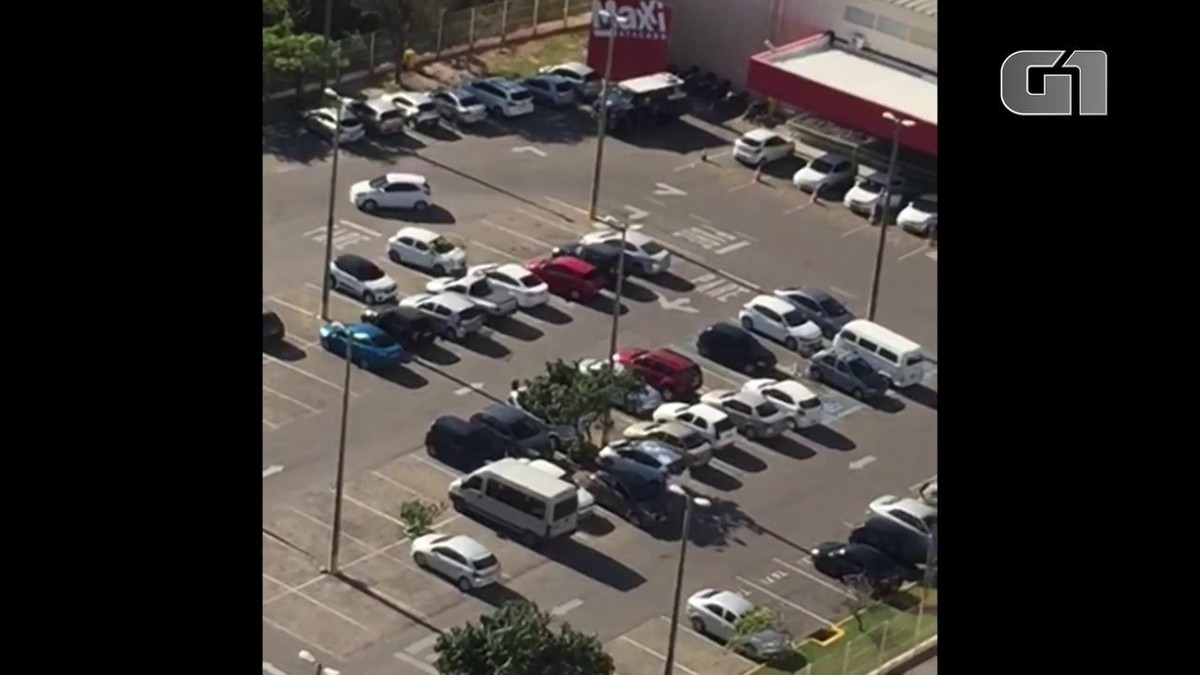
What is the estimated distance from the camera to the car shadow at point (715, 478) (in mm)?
26408

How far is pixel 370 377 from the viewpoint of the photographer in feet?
92.5

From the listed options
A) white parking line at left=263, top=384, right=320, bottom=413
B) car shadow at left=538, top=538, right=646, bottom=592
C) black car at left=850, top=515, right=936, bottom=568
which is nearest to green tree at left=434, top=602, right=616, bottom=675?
car shadow at left=538, top=538, right=646, bottom=592

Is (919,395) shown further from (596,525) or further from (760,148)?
(760,148)

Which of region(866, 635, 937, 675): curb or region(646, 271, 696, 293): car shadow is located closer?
region(866, 635, 937, 675): curb

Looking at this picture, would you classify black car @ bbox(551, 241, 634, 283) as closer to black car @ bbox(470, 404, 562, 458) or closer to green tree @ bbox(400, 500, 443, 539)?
black car @ bbox(470, 404, 562, 458)

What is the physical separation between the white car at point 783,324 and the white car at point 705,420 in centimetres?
302

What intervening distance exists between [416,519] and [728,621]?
3.48 meters

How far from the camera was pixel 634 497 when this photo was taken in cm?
2536

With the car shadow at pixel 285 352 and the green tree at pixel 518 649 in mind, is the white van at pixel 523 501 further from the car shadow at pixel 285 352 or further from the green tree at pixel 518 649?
the car shadow at pixel 285 352

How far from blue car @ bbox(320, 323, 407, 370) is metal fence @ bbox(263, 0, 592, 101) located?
8091 millimetres

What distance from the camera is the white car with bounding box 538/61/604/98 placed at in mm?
37781

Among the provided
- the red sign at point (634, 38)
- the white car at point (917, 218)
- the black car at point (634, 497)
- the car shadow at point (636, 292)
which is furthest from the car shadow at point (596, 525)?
the red sign at point (634, 38)
